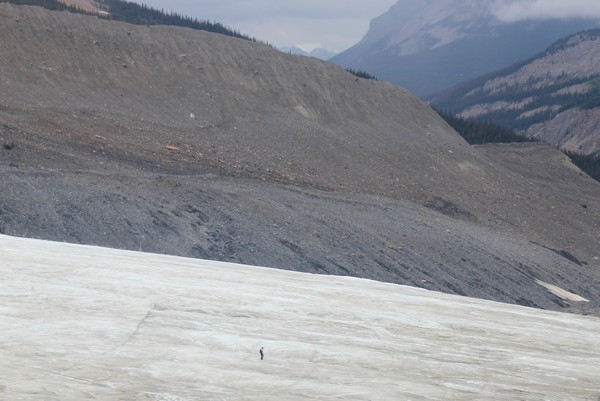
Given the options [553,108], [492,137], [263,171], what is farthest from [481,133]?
[553,108]

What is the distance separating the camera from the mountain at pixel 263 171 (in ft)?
59.6

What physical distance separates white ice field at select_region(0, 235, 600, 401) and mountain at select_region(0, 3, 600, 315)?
842cm

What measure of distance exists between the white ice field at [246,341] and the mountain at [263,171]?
8.42 metres

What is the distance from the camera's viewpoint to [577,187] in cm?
4591

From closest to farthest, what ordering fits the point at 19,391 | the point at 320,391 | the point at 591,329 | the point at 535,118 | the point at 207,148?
the point at 19,391, the point at 320,391, the point at 591,329, the point at 207,148, the point at 535,118

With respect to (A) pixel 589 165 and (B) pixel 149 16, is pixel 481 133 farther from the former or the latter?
(B) pixel 149 16

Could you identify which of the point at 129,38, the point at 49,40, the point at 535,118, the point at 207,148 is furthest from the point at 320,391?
the point at 535,118

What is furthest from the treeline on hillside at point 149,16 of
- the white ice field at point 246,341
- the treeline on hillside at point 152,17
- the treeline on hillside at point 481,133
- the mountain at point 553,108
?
the white ice field at point 246,341

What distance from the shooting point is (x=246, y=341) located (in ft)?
20.0

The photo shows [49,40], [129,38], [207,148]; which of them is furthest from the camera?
[129,38]

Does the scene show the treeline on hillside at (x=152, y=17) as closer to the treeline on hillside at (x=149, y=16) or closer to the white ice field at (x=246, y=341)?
the treeline on hillside at (x=149, y=16)

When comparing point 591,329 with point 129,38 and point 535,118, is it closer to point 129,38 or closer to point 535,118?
point 129,38

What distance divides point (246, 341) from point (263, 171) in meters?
23.0

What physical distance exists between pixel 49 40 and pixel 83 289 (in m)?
31.1
